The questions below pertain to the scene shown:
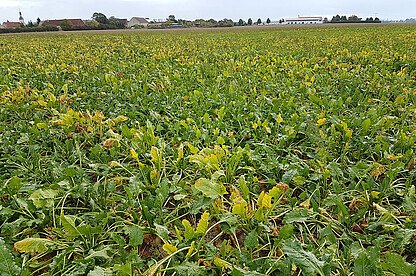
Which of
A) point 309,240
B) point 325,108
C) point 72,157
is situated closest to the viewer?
point 309,240

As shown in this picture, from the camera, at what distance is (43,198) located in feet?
6.08

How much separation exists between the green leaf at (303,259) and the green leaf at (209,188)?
63 cm

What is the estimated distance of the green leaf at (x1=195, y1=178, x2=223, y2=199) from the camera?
6.11 feet

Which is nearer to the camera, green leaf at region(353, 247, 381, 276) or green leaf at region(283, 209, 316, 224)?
green leaf at region(353, 247, 381, 276)

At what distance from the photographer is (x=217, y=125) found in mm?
3104

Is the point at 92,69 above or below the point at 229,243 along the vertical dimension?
above

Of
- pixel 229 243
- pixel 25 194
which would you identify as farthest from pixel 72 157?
pixel 229 243

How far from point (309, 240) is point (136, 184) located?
4.09 feet

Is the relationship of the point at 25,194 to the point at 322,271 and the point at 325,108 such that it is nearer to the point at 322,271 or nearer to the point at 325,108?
the point at 322,271

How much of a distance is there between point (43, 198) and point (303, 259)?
172 cm

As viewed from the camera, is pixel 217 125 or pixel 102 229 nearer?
pixel 102 229

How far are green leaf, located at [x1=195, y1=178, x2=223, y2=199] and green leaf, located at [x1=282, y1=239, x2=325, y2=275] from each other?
63 centimetres

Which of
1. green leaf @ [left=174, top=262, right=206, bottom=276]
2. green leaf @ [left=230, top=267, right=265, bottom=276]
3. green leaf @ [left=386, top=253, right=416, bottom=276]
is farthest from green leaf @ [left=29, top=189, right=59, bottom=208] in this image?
green leaf @ [left=386, top=253, right=416, bottom=276]

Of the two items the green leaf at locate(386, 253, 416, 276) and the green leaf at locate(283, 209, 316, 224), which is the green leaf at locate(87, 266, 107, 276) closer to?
the green leaf at locate(283, 209, 316, 224)
